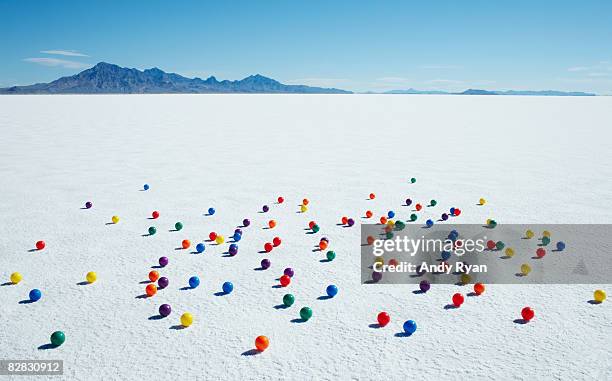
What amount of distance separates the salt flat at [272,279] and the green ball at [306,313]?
0.13m

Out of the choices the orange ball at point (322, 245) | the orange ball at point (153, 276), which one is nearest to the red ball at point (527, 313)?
the orange ball at point (322, 245)

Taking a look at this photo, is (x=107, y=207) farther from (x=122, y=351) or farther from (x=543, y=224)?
(x=543, y=224)

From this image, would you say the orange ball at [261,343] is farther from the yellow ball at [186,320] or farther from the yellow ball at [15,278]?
the yellow ball at [15,278]

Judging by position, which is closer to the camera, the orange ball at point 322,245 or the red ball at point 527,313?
the red ball at point 527,313

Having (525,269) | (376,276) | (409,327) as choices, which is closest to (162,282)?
(376,276)

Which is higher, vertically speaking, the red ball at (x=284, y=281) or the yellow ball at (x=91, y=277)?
the yellow ball at (x=91, y=277)

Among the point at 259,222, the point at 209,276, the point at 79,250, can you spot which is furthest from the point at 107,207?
the point at 209,276

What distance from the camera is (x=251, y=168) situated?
13555mm

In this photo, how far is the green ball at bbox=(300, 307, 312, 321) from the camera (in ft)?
15.0

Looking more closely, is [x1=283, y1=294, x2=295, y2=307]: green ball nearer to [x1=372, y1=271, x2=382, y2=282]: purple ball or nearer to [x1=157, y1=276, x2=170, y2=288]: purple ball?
[x1=372, y1=271, x2=382, y2=282]: purple ball

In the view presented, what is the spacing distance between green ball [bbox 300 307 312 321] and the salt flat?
128mm

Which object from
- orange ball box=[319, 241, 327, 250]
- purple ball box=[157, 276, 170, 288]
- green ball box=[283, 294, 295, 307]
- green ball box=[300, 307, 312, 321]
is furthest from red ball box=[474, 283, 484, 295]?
purple ball box=[157, 276, 170, 288]

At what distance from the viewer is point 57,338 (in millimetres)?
4086

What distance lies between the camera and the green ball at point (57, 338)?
4090 mm
